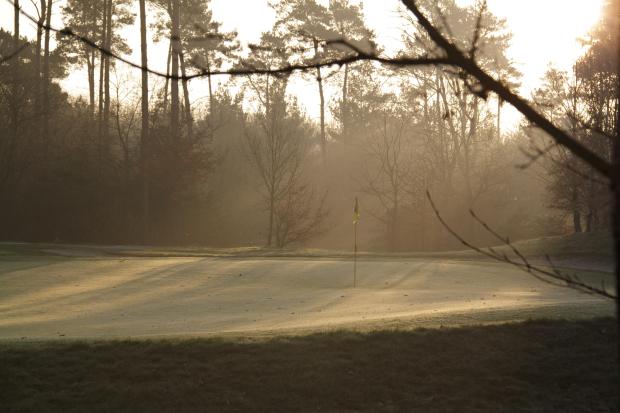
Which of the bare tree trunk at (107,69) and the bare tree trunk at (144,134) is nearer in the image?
the bare tree trunk at (144,134)

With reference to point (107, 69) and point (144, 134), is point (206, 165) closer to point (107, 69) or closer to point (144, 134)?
point (144, 134)

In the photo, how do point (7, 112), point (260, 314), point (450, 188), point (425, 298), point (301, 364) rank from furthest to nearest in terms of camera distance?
point (450, 188) < point (7, 112) < point (425, 298) < point (260, 314) < point (301, 364)

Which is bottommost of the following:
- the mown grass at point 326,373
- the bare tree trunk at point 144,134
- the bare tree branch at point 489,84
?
the mown grass at point 326,373

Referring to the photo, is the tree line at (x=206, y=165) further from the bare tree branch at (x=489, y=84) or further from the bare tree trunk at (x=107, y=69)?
the bare tree branch at (x=489, y=84)

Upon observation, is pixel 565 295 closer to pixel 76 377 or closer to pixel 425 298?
pixel 425 298

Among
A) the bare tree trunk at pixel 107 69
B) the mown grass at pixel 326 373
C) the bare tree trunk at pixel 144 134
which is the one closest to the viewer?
the mown grass at pixel 326 373

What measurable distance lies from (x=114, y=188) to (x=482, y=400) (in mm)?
35538

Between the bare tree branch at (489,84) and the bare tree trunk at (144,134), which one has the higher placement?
the bare tree trunk at (144,134)

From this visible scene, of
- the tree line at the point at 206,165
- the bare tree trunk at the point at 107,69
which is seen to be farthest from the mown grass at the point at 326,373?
the bare tree trunk at the point at 107,69

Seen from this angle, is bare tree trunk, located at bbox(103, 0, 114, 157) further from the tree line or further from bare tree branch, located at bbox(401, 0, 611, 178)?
bare tree branch, located at bbox(401, 0, 611, 178)

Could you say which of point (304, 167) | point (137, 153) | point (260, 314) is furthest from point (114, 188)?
point (260, 314)

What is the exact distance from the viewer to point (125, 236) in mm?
40219

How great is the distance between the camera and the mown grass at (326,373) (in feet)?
25.5

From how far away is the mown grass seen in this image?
25.5ft
